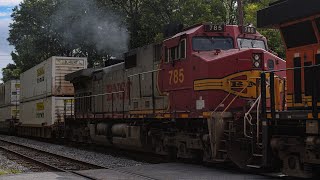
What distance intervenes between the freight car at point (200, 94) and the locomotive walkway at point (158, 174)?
1.16ft

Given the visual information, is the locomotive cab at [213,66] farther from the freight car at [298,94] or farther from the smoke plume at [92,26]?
the smoke plume at [92,26]

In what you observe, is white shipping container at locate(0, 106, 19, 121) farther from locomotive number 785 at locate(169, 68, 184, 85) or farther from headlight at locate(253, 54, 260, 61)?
headlight at locate(253, 54, 260, 61)

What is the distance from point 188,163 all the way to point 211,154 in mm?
1889

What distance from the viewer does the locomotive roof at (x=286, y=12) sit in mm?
7938

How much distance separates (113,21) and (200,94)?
23.8 metres

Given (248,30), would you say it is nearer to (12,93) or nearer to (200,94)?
(200,94)

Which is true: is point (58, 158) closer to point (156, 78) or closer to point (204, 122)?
point (156, 78)

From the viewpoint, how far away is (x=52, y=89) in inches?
922

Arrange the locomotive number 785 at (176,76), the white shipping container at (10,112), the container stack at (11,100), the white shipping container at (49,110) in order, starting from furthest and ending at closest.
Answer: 1. the container stack at (11,100)
2. the white shipping container at (10,112)
3. the white shipping container at (49,110)
4. the locomotive number 785 at (176,76)

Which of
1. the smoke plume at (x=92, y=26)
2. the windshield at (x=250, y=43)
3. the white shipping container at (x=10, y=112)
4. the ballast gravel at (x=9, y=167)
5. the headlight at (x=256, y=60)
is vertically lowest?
the ballast gravel at (x=9, y=167)

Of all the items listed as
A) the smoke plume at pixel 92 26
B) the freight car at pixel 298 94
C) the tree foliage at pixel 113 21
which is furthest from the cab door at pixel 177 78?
the smoke plume at pixel 92 26

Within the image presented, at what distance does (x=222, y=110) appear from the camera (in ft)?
36.8

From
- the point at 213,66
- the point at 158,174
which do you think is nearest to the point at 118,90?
the point at 213,66

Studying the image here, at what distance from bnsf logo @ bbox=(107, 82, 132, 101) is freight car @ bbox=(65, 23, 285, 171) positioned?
0.32ft
